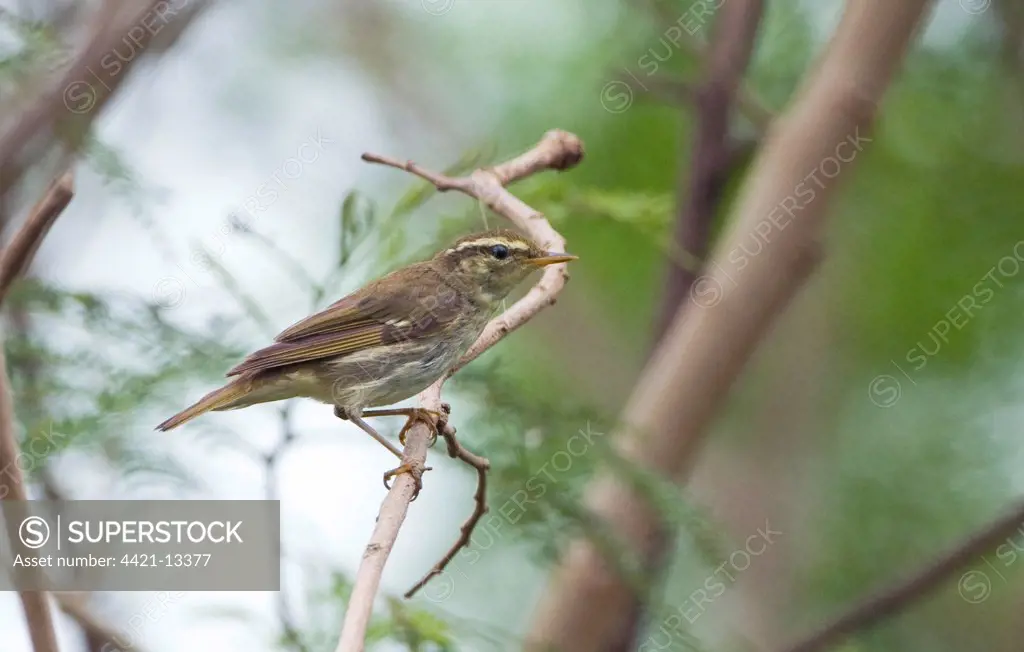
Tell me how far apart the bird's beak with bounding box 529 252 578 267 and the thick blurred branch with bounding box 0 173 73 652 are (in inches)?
79.6

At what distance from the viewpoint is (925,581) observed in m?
3.72

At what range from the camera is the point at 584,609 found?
413 cm

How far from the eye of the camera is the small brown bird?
4.02 m

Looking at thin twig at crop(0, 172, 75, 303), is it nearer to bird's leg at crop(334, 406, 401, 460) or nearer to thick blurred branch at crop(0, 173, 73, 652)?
thick blurred branch at crop(0, 173, 73, 652)

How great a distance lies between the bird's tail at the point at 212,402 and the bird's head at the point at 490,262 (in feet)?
3.16

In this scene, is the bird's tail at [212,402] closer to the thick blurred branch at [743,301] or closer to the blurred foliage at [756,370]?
the blurred foliage at [756,370]

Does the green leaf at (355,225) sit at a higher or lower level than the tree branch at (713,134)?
lower

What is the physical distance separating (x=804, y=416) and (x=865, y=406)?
406mm

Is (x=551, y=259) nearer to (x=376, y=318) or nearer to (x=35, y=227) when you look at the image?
(x=376, y=318)

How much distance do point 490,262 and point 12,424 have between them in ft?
7.69

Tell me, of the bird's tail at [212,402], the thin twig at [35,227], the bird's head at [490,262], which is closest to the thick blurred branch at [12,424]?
the thin twig at [35,227]

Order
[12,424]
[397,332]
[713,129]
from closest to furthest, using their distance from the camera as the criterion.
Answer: [12,424]
[397,332]
[713,129]

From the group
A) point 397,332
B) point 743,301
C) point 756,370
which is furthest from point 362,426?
point 756,370

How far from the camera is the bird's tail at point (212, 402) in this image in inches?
140
